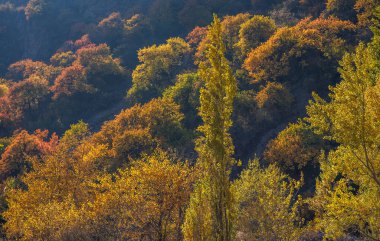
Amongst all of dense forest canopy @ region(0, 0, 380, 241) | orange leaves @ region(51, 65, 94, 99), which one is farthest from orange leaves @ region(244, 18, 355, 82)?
orange leaves @ region(51, 65, 94, 99)

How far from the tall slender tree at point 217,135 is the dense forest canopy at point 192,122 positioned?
0.06 metres

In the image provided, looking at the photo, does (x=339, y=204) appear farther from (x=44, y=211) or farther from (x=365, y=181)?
(x=44, y=211)

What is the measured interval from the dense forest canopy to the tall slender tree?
2.2 inches

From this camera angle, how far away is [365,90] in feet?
52.2

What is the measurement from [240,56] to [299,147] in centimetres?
3055

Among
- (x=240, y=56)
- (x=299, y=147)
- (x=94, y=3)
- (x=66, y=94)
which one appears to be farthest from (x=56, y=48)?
(x=299, y=147)

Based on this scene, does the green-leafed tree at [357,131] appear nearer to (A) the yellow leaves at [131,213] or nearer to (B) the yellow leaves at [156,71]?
(A) the yellow leaves at [131,213]

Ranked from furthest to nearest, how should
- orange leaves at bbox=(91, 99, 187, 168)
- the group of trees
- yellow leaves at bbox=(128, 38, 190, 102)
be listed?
1. the group of trees
2. yellow leaves at bbox=(128, 38, 190, 102)
3. orange leaves at bbox=(91, 99, 187, 168)

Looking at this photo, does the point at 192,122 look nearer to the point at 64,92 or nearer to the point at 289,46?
the point at 289,46

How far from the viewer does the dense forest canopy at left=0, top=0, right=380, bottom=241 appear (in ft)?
53.0

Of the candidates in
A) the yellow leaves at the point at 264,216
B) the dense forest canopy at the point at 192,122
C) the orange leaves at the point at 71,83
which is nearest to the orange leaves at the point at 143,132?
the dense forest canopy at the point at 192,122

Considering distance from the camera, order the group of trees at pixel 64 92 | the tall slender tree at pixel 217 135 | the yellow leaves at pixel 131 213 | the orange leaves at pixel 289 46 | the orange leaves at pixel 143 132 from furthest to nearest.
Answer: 1. the group of trees at pixel 64 92
2. the orange leaves at pixel 289 46
3. the orange leaves at pixel 143 132
4. the yellow leaves at pixel 131 213
5. the tall slender tree at pixel 217 135

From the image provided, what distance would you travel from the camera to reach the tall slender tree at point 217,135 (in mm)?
14711

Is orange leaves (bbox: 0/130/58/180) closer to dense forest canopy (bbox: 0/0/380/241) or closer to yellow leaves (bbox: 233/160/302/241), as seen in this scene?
dense forest canopy (bbox: 0/0/380/241)
